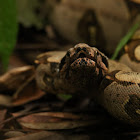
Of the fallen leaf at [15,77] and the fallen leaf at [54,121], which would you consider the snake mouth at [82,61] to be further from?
the fallen leaf at [15,77]

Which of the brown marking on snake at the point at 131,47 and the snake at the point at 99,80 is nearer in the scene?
the snake at the point at 99,80

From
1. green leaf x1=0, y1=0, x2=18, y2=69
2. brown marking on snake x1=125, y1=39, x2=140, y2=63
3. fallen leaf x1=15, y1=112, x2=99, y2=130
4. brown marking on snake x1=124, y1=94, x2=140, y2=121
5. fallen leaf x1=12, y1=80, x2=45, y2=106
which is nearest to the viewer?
brown marking on snake x1=124, y1=94, x2=140, y2=121

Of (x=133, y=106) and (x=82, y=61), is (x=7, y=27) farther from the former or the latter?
(x=133, y=106)

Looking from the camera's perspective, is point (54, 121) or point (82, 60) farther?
point (54, 121)

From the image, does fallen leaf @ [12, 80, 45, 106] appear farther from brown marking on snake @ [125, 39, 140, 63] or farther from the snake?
brown marking on snake @ [125, 39, 140, 63]

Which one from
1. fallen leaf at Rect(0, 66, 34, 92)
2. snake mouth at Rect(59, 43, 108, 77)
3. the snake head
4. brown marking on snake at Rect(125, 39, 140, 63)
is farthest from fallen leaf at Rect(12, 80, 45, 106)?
brown marking on snake at Rect(125, 39, 140, 63)

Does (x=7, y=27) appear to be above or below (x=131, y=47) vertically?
below

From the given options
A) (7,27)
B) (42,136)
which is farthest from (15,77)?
(42,136)

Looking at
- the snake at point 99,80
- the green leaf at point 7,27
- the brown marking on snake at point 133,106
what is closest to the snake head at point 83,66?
the snake at point 99,80

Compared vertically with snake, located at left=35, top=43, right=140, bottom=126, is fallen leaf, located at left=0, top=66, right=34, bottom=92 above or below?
below
